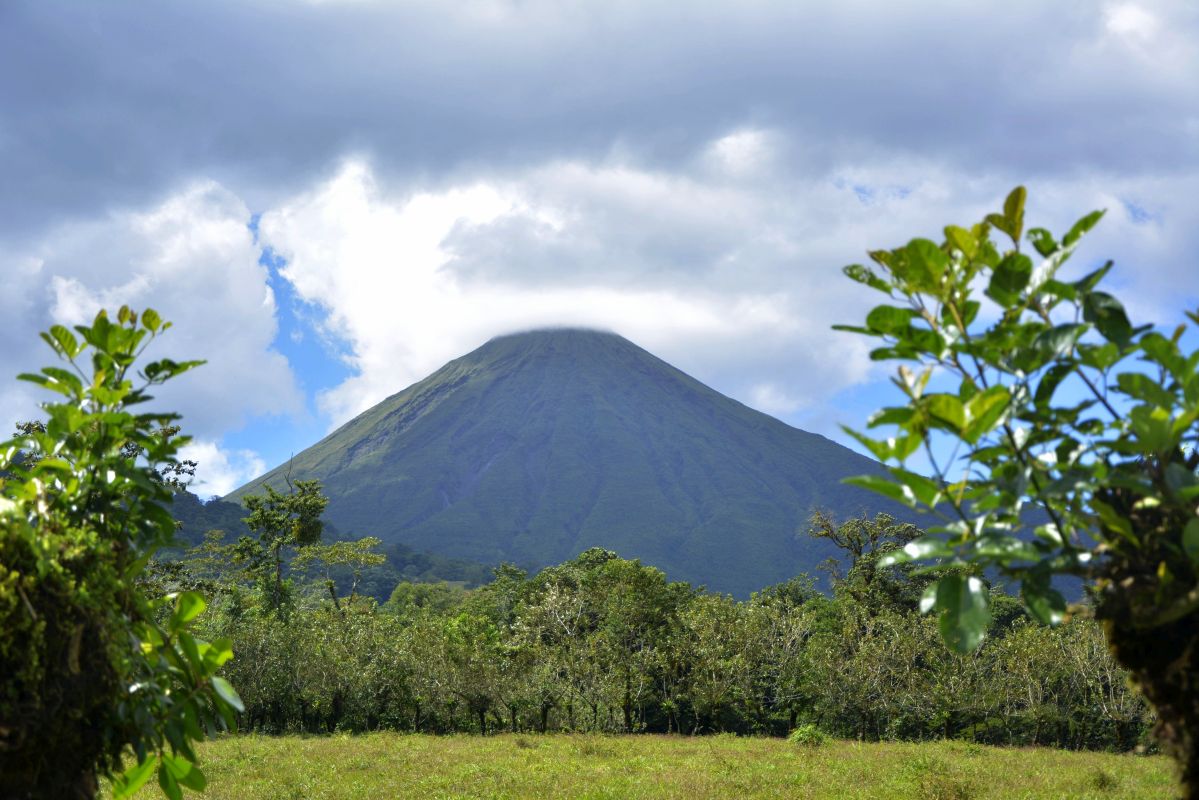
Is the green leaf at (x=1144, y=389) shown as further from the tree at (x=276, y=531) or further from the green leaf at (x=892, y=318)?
the tree at (x=276, y=531)

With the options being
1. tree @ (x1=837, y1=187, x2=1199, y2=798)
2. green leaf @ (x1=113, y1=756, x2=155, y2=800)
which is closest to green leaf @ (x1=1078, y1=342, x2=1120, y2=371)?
tree @ (x1=837, y1=187, x2=1199, y2=798)

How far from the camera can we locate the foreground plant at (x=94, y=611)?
1596 millimetres

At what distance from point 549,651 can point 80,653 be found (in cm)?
2660

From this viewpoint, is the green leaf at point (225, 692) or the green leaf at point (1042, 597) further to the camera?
the green leaf at point (225, 692)

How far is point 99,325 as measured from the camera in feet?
6.72

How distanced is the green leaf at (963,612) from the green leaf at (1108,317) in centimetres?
49

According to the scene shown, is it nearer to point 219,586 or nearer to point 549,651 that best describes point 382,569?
point 219,586

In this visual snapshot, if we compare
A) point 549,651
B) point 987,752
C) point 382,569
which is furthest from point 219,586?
point 382,569

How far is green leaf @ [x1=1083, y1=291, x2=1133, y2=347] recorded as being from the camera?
1.45 meters

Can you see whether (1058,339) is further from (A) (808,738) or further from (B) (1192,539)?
(A) (808,738)

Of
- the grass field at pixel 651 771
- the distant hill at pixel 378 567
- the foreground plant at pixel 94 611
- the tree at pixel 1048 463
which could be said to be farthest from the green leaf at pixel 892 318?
the distant hill at pixel 378 567

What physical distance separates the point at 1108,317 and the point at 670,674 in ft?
→ 91.6

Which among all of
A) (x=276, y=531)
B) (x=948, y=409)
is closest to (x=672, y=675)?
(x=276, y=531)

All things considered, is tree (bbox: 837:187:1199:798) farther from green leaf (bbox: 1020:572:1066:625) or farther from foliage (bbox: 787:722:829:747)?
foliage (bbox: 787:722:829:747)
